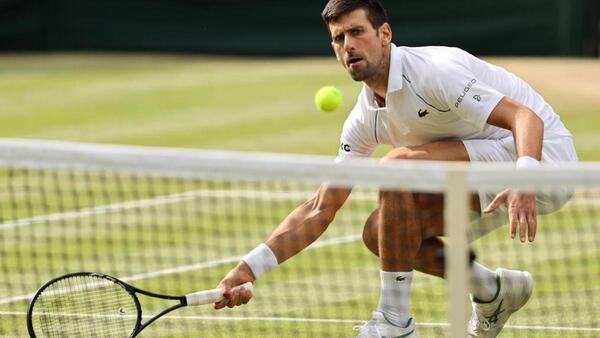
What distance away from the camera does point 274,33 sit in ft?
62.5

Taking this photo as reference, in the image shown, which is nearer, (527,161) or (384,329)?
(527,161)

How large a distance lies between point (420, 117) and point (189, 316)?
164 cm

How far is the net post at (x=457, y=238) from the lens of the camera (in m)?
4.20

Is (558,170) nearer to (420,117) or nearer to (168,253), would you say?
(420,117)

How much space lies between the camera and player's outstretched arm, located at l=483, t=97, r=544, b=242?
195 inches

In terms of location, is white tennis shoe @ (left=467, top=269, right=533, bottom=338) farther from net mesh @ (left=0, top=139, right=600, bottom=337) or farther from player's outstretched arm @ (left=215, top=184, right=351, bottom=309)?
player's outstretched arm @ (left=215, top=184, right=351, bottom=309)

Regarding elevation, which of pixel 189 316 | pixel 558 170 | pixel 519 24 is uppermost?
pixel 519 24

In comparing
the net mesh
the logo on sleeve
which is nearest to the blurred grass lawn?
the net mesh

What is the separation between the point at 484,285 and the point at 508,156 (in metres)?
0.56

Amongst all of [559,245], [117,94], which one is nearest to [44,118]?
[117,94]

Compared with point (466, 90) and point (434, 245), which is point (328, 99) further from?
point (466, 90)

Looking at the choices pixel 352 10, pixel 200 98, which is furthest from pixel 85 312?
pixel 200 98

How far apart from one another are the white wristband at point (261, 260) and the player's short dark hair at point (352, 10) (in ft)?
3.20

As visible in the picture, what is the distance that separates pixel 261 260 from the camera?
18.7 feet
